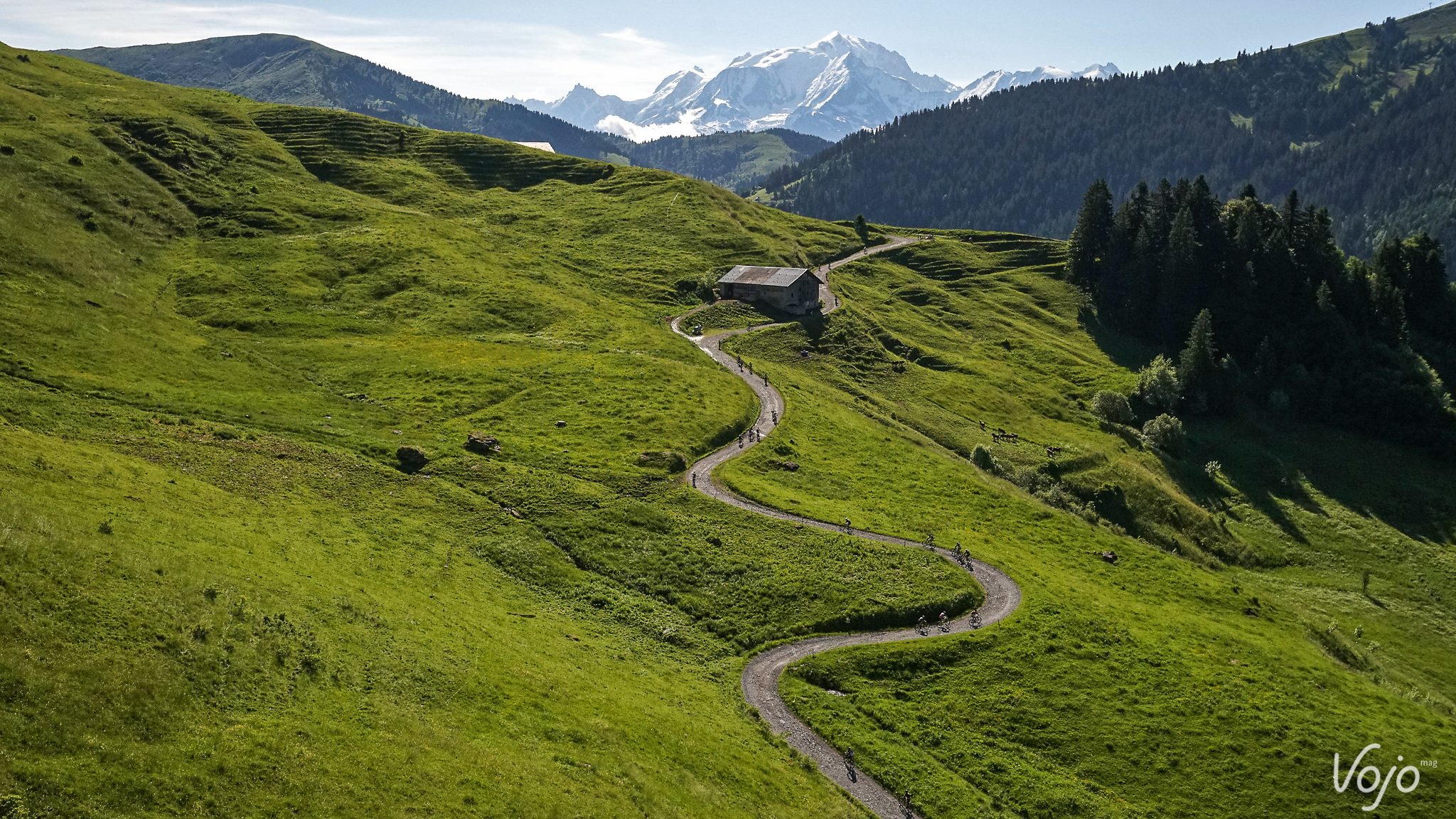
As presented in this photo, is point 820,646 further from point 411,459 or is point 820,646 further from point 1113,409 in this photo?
point 1113,409

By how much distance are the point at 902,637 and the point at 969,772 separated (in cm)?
1049

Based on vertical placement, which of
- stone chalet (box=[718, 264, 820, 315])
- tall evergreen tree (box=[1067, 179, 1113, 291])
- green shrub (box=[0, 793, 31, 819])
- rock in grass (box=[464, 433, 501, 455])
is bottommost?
green shrub (box=[0, 793, 31, 819])

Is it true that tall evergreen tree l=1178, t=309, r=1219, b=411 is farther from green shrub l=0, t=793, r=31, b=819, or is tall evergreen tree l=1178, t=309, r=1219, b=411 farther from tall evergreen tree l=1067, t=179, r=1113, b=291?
green shrub l=0, t=793, r=31, b=819

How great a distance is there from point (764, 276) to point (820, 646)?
8793cm

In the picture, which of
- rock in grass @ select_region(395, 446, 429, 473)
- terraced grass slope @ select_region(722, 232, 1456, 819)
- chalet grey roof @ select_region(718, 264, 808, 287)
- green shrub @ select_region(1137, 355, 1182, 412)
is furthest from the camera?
chalet grey roof @ select_region(718, 264, 808, 287)

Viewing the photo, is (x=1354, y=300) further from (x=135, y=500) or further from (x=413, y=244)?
(x=135, y=500)

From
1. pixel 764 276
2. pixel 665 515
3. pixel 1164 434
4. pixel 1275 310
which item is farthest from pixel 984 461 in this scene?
pixel 1275 310

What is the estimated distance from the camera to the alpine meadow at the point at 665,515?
34.0 metres

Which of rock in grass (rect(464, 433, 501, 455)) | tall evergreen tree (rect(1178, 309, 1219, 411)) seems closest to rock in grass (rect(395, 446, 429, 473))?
rock in grass (rect(464, 433, 501, 455))

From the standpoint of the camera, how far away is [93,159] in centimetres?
11500

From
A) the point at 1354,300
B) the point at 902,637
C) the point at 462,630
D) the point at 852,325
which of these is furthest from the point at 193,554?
the point at 1354,300

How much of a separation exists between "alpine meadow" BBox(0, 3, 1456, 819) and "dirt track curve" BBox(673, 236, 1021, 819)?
0.28m

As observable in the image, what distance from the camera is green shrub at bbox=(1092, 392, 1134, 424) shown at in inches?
4840

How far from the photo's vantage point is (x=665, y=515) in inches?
2499
